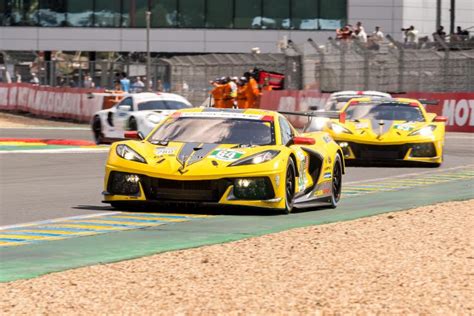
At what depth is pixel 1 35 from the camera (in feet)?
243

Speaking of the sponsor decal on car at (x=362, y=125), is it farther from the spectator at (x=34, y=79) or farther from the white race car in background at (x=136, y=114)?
the spectator at (x=34, y=79)

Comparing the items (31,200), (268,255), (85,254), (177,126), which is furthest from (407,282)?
(31,200)

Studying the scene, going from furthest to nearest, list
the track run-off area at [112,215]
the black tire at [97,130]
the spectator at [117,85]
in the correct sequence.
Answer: the spectator at [117,85], the black tire at [97,130], the track run-off area at [112,215]

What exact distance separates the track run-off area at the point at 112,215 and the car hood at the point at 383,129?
1.87ft

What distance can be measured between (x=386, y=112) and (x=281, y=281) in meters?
15.2

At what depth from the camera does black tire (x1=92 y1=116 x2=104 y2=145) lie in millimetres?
31188

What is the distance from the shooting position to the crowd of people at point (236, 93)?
1401 inches

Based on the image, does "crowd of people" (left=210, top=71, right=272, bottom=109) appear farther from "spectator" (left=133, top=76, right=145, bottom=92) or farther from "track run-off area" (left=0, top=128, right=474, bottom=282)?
"spectator" (left=133, top=76, right=145, bottom=92)

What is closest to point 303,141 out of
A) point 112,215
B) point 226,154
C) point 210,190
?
point 226,154

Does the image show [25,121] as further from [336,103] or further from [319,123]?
[319,123]

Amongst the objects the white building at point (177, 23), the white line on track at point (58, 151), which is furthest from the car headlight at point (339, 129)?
the white building at point (177, 23)

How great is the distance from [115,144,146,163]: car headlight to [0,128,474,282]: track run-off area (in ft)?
1.85

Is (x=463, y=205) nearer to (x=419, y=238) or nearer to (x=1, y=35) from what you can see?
(x=419, y=238)

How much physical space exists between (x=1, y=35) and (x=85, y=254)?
212 ft
